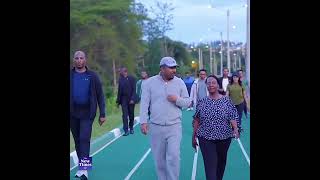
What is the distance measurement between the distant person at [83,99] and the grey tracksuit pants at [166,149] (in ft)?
4.20

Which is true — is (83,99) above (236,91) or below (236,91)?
below

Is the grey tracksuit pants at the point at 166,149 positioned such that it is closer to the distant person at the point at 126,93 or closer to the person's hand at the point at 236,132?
the person's hand at the point at 236,132

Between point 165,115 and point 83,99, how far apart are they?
1.60m

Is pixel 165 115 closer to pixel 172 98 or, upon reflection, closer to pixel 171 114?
pixel 171 114

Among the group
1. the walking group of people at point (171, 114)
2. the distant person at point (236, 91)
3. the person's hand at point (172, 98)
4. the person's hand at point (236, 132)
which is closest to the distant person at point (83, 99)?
the walking group of people at point (171, 114)

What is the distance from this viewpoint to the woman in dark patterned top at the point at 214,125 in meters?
9.42

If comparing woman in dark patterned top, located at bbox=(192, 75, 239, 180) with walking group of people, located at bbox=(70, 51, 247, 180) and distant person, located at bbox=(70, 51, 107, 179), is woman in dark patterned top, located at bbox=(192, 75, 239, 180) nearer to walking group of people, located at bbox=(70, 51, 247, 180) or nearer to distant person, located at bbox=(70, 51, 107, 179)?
walking group of people, located at bbox=(70, 51, 247, 180)

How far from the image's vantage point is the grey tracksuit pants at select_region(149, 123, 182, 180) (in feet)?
31.8

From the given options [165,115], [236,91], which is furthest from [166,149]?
[236,91]

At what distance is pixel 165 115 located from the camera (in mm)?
9719

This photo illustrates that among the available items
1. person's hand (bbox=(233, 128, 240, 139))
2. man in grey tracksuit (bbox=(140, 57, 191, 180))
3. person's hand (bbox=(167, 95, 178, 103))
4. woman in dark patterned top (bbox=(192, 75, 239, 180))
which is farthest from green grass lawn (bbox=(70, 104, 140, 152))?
person's hand (bbox=(233, 128, 240, 139))
